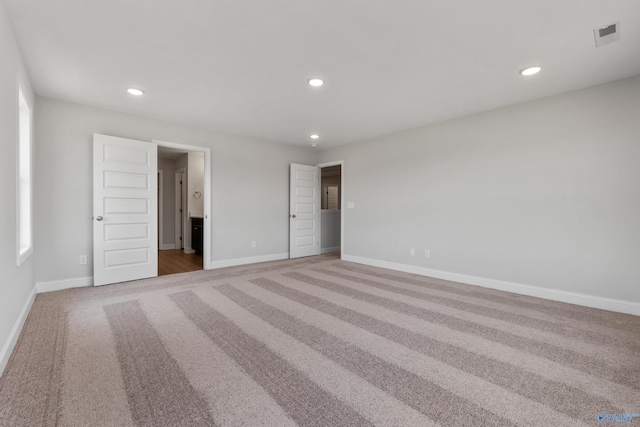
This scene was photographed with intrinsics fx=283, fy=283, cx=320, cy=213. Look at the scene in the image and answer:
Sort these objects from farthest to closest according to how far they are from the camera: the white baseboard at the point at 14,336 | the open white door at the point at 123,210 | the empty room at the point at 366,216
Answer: the open white door at the point at 123,210, the white baseboard at the point at 14,336, the empty room at the point at 366,216

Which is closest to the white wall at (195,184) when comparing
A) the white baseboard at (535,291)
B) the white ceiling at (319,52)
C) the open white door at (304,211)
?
the open white door at (304,211)

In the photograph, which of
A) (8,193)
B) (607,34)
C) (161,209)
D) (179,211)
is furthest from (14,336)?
(179,211)

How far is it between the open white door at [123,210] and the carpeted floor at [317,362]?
25.5 inches

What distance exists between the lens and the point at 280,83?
312 cm

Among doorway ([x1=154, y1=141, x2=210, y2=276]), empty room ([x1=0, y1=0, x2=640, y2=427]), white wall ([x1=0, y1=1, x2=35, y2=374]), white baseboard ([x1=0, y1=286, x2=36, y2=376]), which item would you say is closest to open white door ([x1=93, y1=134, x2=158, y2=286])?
empty room ([x1=0, y1=0, x2=640, y2=427])

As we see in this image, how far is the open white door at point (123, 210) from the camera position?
383 cm

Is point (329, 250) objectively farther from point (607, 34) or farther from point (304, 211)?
point (607, 34)

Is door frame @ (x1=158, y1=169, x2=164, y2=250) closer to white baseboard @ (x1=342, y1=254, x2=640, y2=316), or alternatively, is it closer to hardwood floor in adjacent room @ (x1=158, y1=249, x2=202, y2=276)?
hardwood floor in adjacent room @ (x1=158, y1=249, x2=202, y2=276)

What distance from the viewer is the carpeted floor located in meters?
1.51

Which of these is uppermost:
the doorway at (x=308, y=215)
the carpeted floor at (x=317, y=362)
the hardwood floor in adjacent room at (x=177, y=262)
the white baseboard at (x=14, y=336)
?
the doorway at (x=308, y=215)

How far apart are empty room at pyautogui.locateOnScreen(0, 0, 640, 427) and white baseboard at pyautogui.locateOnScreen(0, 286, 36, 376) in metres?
0.05

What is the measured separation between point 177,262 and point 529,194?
6030 mm

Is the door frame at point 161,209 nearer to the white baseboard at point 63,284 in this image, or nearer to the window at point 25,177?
the white baseboard at point 63,284

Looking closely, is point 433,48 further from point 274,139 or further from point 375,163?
point 274,139
